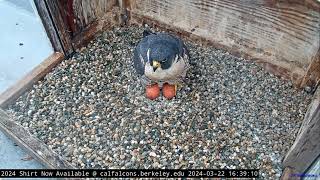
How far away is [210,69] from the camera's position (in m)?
2.53

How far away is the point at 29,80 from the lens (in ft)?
8.02

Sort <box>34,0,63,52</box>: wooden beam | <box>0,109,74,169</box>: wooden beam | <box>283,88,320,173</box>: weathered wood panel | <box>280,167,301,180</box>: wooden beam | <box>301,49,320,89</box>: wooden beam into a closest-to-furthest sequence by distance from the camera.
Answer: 1. <box>283,88,320,173</box>: weathered wood panel
2. <box>280,167,301,180</box>: wooden beam
3. <box>0,109,74,169</box>: wooden beam
4. <box>301,49,320,89</box>: wooden beam
5. <box>34,0,63,52</box>: wooden beam

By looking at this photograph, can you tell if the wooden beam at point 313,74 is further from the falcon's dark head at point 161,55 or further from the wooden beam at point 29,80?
the wooden beam at point 29,80

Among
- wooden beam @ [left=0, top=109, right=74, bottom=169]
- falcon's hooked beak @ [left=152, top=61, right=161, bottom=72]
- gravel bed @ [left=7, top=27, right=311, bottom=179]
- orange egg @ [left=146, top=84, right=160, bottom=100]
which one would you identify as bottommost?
wooden beam @ [left=0, top=109, right=74, bottom=169]

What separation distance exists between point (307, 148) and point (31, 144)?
1.41m

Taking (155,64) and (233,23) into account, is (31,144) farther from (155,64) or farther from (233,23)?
(233,23)

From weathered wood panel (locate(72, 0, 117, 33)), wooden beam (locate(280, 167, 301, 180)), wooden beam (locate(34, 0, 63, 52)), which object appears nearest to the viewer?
wooden beam (locate(280, 167, 301, 180))

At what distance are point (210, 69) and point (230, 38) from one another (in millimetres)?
232

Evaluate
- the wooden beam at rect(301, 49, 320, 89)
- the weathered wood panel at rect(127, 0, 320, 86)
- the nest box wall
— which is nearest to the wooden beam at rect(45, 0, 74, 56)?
the nest box wall

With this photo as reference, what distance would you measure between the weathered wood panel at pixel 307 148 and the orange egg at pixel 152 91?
81 cm

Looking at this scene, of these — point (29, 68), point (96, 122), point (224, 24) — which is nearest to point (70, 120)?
point (96, 122)

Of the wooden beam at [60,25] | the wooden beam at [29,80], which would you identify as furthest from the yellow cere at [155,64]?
the wooden beam at [29,80]

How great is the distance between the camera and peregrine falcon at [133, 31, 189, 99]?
1.99 m

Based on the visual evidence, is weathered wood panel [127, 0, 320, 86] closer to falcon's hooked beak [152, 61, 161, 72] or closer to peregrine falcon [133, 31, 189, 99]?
peregrine falcon [133, 31, 189, 99]
